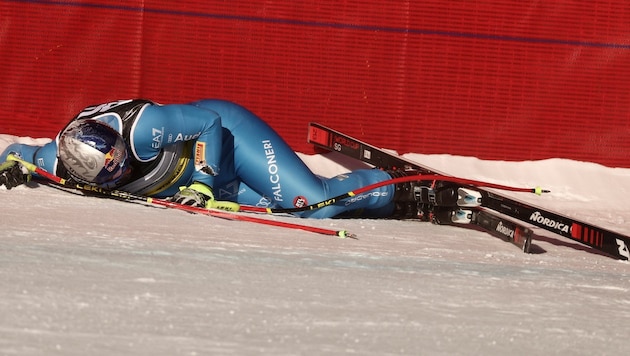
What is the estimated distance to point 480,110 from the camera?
23.7 ft

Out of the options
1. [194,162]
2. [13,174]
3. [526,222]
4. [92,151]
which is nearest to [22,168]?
[13,174]

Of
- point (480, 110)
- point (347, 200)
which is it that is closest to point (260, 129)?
point (347, 200)

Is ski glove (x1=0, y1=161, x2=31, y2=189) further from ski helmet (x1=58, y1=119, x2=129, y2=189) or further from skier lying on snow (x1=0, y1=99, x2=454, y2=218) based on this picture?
ski helmet (x1=58, y1=119, x2=129, y2=189)

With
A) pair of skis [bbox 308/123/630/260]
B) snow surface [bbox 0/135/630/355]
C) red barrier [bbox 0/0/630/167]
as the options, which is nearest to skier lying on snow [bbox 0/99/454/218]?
snow surface [bbox 0/135/630/355]

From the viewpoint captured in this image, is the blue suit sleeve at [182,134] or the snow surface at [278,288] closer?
the snow surface at [278,288]

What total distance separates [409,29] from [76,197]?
2.68 m

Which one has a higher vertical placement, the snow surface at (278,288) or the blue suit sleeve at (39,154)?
the blue suit sleeve at (39,154)

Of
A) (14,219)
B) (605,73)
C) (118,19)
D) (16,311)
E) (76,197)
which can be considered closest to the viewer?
(16,311)

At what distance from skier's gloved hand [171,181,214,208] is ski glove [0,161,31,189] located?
0.83 metres

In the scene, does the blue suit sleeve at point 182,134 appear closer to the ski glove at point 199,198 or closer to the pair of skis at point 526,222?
the ski glove at point 199,198

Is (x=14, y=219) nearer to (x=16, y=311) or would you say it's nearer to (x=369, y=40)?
(x=16, y=311)

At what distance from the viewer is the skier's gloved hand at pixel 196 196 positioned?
540 cm

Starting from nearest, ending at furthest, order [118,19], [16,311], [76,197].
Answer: [16,311], [76,197], [118,19]

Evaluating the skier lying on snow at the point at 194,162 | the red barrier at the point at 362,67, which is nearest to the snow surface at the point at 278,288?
the skier lying on snow at the point at 194,162
